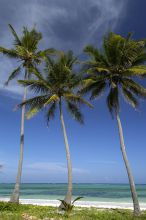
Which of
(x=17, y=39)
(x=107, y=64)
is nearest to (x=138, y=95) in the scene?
(x=107, y=64)

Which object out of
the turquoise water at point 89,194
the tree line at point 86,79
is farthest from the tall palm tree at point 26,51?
the turquoise water at point 89,194

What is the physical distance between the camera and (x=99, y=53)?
20016 mm

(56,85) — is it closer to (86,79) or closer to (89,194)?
(86,79)

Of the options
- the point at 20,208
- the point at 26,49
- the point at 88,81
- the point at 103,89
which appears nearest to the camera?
the point at 20,208

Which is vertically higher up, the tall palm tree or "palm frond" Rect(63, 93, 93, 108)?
the tall palm tree

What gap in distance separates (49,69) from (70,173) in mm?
7419

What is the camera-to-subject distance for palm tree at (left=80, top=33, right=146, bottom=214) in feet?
62.1

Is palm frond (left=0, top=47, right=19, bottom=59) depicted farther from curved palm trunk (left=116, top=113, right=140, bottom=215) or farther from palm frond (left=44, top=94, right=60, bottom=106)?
curved palm trunk (left=116, top=113, right=140, bottom=215)

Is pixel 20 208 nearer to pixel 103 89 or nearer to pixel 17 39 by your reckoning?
pixel 103 89

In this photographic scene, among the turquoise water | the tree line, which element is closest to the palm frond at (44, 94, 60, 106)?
the tree line

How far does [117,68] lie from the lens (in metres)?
19.5

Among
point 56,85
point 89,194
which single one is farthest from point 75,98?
point 89,194

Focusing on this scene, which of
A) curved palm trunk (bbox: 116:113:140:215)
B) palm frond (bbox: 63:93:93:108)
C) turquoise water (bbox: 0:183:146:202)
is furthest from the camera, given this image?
turquoise water (bbox: 0:183:146:202)

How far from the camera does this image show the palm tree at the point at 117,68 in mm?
18938
